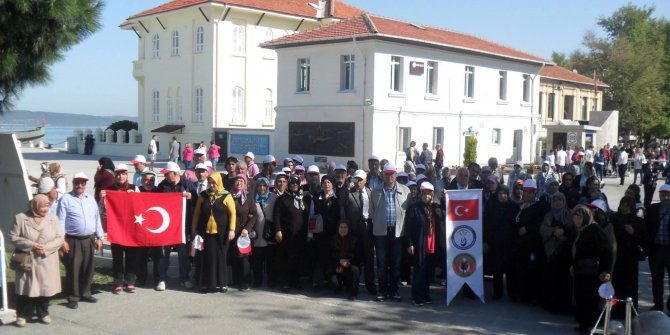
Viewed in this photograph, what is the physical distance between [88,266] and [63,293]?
0.82 m

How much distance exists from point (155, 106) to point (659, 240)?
41.2 meters

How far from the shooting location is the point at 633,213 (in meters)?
8.65

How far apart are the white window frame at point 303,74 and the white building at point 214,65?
4.16 metres

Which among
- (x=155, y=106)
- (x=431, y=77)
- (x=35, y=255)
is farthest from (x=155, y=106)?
(x=35, y=255)

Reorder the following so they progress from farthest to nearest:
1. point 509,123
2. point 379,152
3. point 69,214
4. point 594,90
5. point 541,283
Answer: point 594,90 → point 509,123 → point 379,152 → point 541,283 → point 69,214

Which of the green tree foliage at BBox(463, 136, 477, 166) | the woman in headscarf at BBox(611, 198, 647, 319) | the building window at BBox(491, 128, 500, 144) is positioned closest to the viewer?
the woman in headscarf at BBox(611, 198, 647, 319)

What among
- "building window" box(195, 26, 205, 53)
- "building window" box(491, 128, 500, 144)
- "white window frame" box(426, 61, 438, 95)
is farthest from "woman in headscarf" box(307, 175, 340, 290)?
"building window" box(195, 26, 205, 53)

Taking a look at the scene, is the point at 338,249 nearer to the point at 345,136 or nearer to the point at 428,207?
the point at 428,207

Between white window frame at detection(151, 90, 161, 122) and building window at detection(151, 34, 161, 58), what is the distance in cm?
250

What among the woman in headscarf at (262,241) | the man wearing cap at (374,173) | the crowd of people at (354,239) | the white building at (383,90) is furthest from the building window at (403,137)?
the woman in headscarf at (262,241)

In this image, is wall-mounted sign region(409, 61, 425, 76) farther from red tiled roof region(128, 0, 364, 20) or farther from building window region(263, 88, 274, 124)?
building window region(263, 88, 274, 124)

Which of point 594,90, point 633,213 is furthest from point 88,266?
point 594,90

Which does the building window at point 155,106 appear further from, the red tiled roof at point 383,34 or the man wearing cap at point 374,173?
the man wearing cap at point 374,173

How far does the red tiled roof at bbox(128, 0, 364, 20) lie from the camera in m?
41.5
